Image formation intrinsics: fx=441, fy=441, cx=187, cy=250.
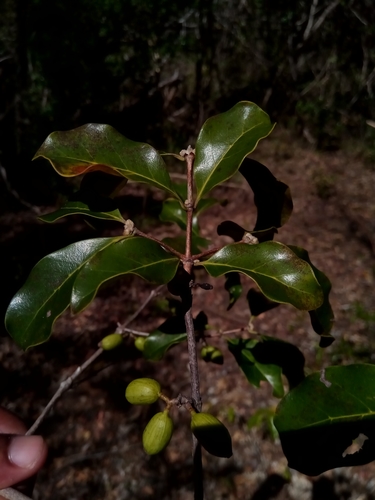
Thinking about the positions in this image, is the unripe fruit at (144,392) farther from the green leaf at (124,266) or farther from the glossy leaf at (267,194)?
the glossy leaf at (267,194)

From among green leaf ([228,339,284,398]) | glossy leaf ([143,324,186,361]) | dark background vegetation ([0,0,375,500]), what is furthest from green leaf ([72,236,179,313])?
dark background vegetation ([0,0,375,500])

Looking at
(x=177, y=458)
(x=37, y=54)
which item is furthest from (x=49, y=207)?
(x=177, y=458)

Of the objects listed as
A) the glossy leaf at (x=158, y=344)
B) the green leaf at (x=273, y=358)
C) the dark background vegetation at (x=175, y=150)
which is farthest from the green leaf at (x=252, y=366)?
the dark background vegetation at (x=175, y=150)

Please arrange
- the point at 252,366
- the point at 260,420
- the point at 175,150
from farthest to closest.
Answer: the point at 175,150 → the point at 260,420 → the point at 252,366

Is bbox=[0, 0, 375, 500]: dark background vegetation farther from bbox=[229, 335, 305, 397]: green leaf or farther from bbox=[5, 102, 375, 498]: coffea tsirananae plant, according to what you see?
bbox=[5, 102, 375, 498]: coffea tsirananae plant

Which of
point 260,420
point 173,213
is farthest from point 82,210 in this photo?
point 260,420

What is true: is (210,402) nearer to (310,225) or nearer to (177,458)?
(177,458)

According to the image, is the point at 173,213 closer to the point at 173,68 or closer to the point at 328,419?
the point at 328,419
